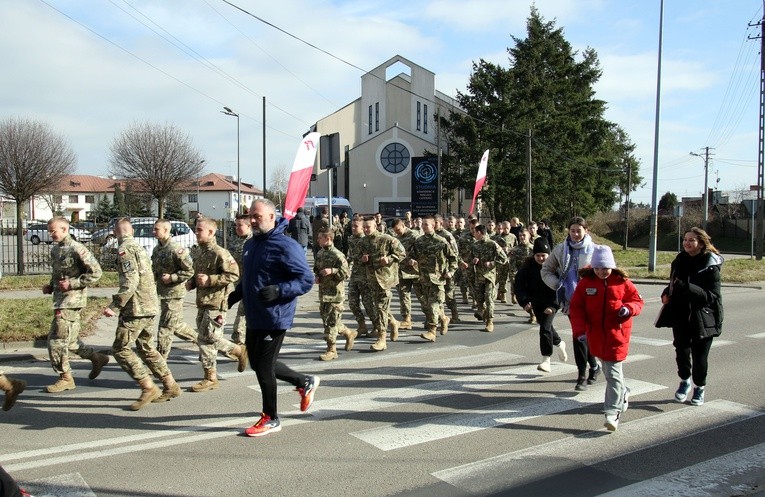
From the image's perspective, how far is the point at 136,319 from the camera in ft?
20.2

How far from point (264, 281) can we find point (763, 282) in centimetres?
1918

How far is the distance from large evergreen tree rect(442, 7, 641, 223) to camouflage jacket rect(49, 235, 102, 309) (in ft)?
115

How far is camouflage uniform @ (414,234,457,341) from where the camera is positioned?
9703 mm

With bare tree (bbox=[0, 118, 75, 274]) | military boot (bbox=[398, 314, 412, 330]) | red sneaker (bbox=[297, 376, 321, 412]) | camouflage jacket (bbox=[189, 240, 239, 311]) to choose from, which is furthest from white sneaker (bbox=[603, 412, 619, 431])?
bare tree (bbox=[0, 118, 75, 274])

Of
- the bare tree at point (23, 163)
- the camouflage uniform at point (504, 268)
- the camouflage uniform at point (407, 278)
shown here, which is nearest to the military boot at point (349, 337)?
the camouflage uniform at point (407, 278)

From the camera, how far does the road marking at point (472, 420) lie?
5066 mm

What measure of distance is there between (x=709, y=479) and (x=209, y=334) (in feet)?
15.5

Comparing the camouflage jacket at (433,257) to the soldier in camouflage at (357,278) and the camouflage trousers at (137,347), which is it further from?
the camouflage trousers at (137,347)

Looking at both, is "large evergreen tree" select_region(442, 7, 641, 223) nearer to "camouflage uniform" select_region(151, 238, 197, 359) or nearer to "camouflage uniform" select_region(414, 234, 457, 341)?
"camouflage uniform" select_region(414, 234, 457, 341)

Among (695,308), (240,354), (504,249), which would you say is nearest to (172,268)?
(240,354)

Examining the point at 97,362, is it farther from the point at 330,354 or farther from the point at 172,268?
the point at 330,354

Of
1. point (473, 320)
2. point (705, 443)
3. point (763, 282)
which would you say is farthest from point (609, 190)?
point (705, 443)

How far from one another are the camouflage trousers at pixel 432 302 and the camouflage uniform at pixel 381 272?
0.75 metres

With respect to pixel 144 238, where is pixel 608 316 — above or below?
below
